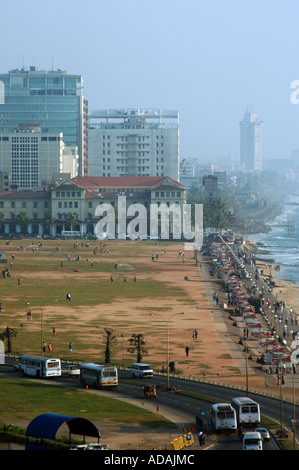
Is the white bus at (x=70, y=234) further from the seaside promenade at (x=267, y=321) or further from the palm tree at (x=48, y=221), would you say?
the seaside promenade at (x=267, y=321)

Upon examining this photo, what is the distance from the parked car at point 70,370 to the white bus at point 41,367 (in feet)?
2.15

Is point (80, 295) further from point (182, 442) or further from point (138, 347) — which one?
point (182, 442)

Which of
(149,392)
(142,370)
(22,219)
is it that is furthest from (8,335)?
(22,219)

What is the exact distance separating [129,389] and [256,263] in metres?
112

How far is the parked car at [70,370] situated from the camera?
61.8 meters

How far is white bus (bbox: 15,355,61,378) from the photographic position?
199 feet

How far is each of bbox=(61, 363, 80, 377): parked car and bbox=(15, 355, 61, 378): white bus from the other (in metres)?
0.65

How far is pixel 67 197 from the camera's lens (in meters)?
191

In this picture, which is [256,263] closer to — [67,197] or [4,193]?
[67,197]

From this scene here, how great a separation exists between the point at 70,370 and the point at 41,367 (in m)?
2.20

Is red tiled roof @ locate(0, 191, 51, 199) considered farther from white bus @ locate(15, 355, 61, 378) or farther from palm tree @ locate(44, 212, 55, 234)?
white bus @ locate(15, 355, 61, 378)

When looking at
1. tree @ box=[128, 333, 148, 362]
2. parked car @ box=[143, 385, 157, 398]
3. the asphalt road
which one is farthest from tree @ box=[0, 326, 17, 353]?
parked car @ box=[143, 385, 157, 398]

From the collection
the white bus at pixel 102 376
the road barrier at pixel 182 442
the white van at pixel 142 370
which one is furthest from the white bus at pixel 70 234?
the road barrier at pixel 182 442

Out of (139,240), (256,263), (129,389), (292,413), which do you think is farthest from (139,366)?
(139,240)
